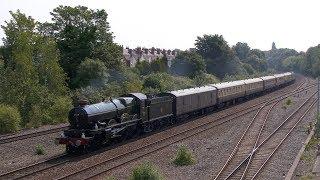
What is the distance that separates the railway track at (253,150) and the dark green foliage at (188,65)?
4326cm

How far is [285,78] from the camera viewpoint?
83500mm

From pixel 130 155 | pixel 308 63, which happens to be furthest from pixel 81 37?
pixel 308 63

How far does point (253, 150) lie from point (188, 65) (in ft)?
186

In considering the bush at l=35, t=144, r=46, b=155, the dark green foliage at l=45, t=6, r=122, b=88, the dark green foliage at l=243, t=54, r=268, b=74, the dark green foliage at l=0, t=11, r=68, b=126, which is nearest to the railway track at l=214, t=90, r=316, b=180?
the bush at l=35, t=144, r=46, b=155

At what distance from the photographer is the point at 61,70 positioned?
41438 millimetres

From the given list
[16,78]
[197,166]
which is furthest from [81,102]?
[16,78]

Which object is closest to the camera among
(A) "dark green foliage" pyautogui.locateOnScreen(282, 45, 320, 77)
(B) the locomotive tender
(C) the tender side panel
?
(B) the locomotive tender

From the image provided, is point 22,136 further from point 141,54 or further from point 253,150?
point 141,54

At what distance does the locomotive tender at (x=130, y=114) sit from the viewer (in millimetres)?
21906

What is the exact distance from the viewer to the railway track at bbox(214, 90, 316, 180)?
17828 mm

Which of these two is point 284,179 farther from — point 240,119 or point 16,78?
point 16,78

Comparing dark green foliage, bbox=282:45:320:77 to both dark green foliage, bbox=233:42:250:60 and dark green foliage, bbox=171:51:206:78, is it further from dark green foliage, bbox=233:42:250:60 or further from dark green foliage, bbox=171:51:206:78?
dark green foliage, bbox=171:51:206:78

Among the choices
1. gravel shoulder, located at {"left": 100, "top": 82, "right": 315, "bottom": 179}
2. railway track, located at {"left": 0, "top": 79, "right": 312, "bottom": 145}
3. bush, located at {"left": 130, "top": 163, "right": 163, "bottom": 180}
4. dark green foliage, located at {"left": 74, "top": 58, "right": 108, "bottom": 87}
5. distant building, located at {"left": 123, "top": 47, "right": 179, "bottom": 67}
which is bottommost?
gravel shoulder, located at {"left": 100, "top": 82, "right": 315, "bottom": 179}

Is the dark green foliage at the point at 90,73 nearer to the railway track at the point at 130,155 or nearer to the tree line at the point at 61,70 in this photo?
the tree line at the point at 61,70
